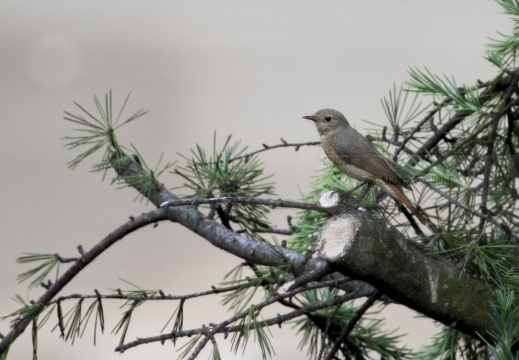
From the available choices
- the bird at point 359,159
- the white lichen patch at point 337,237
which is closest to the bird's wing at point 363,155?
the bird at point 359,159

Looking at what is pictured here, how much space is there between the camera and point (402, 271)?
1.04 m

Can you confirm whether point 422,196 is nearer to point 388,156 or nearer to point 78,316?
point 388,156

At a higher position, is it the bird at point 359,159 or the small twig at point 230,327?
the bird at point 359,159

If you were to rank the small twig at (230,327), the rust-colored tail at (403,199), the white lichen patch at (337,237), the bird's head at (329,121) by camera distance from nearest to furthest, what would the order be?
the white lichen patch at (337,237) < the small twig at (230,327) < the rust-colored tail at (403,199) < the bird's head at (329,121)

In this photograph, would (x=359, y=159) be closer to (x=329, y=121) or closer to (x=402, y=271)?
(x=329, y=121)

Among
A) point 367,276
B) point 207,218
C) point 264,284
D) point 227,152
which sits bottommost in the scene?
point 367,276

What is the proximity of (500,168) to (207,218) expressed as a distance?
0.53m

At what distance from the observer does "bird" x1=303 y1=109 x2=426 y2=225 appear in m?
1.37

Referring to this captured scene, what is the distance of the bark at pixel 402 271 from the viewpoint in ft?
3.24

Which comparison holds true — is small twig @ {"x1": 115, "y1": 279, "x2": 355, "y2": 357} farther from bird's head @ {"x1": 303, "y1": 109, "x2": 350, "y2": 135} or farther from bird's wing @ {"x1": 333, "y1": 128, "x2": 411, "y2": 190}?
bird's head @ {"x1": 303, "y1": 109, "x2": 350, "y2": 135}

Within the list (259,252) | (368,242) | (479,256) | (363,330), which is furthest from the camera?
(363,330)

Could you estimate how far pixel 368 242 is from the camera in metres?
0.99

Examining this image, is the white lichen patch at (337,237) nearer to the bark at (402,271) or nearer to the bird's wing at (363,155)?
the bark at (402,271)

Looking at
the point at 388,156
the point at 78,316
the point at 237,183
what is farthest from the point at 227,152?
the point at 78,316
